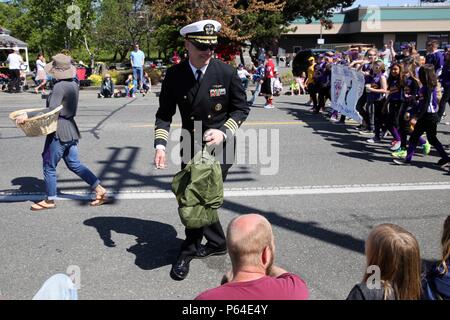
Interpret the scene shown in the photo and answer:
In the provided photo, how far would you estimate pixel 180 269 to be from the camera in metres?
3.89

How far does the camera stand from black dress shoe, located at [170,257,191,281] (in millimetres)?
3850

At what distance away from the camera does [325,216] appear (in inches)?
204

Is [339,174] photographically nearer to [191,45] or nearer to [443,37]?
[191,45]

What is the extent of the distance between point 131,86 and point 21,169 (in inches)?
413

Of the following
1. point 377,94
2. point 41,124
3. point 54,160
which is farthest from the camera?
point 377,94

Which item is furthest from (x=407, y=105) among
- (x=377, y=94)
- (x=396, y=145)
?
(x=377, y=94)

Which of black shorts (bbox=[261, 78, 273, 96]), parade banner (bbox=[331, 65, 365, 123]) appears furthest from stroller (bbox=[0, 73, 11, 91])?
parade banner (bbox=[331, 65, 365, 123])

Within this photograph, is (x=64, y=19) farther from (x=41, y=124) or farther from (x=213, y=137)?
(x=213, y=137)

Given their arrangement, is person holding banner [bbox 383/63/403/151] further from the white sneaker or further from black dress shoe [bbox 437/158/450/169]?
black dress shoe [bbox 437/158/450/169]

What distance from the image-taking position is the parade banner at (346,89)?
10179 mm

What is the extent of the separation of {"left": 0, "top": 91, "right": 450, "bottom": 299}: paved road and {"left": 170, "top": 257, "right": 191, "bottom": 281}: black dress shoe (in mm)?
56

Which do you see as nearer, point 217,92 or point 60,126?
point 217,92

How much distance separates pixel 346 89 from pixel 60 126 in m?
7.53

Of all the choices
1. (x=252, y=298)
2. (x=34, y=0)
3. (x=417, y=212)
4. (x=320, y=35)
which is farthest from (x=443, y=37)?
(x=252, y=298)
